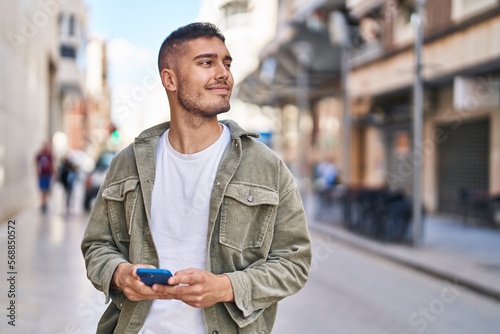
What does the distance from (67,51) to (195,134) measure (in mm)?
50190

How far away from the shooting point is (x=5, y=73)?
1662 cm

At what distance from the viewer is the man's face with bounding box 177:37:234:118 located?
2152 millimetres

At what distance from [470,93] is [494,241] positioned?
175 inches

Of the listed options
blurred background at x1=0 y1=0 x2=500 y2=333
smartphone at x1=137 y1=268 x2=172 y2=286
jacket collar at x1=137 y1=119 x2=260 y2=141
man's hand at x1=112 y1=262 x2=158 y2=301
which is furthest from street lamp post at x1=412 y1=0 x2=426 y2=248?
smartphone at x1=137 y1=268 x2=172 y2=286

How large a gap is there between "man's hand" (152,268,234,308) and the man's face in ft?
1.75

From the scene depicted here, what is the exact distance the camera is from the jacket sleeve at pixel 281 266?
209 cm

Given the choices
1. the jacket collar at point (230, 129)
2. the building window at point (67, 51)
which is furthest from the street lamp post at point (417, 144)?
the building window at point (67, 51)

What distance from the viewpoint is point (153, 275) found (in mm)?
1900

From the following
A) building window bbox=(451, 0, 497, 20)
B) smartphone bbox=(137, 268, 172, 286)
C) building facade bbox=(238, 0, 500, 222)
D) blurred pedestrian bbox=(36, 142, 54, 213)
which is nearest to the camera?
smartphone bbox=(137, 268, 172, 286)

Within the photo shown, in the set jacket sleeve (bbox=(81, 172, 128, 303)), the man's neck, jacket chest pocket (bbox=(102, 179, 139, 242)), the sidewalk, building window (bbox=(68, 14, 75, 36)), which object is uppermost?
building window (bbox=(68, 14, 75, 36))

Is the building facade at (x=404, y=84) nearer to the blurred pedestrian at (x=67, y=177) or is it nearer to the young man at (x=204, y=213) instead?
the blurred pedestrian at (x=67, y=177)

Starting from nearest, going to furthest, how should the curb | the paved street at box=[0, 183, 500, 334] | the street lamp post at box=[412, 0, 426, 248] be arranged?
the paved street at box=[0, 183, 500, 334] < the curb < the street lamp post at box=[412, 0, 426, 248]

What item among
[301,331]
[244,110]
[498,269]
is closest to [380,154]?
[498,269]

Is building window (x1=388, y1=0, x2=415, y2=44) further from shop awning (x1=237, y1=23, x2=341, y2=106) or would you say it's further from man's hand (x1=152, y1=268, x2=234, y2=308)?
man's hand (x1=152, y1=268, x2=234, y2=308)
